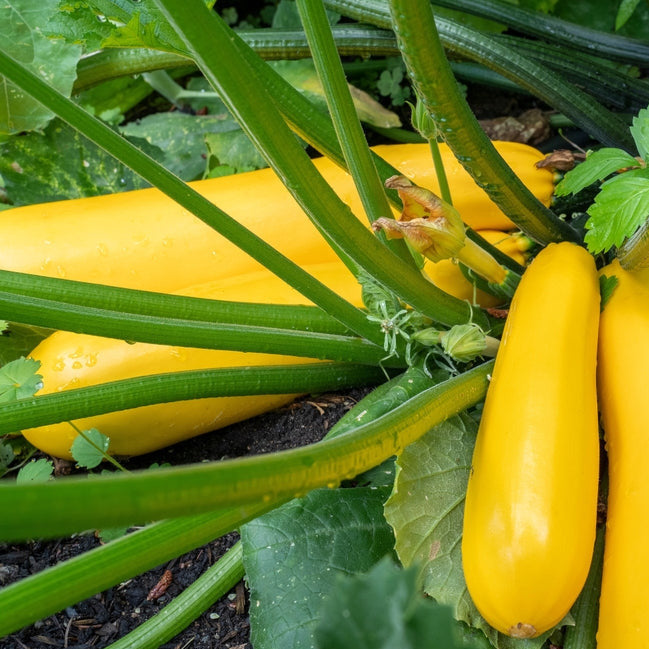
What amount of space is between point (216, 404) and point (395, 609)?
1.08 metres

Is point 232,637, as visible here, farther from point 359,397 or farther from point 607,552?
point 607,552

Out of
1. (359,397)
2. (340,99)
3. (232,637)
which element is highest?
(340,99)

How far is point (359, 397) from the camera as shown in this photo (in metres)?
1.66

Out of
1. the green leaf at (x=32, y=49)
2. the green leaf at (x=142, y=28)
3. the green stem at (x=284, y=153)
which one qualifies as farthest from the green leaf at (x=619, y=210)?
the green leaf at (x=32, y=49)

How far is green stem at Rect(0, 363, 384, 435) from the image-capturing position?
1.19m

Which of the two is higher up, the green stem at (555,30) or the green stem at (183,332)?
the green stem at (555,30)

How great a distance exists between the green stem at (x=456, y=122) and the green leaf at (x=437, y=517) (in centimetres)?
46

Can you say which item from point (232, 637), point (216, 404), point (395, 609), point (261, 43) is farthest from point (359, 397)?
point (395, 609)

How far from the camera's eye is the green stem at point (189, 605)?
130cm

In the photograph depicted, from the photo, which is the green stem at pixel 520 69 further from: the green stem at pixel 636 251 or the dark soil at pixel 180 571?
the dark soil at pixel 180 571

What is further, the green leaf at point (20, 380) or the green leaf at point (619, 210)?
the green leaf at point (20, 380)

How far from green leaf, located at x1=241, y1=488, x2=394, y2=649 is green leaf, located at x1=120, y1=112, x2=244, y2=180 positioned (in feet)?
3.81

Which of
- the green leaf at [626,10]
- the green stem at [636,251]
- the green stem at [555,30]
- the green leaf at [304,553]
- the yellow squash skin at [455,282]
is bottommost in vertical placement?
the green leaf at [304,553]

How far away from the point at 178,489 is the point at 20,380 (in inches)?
33.6
